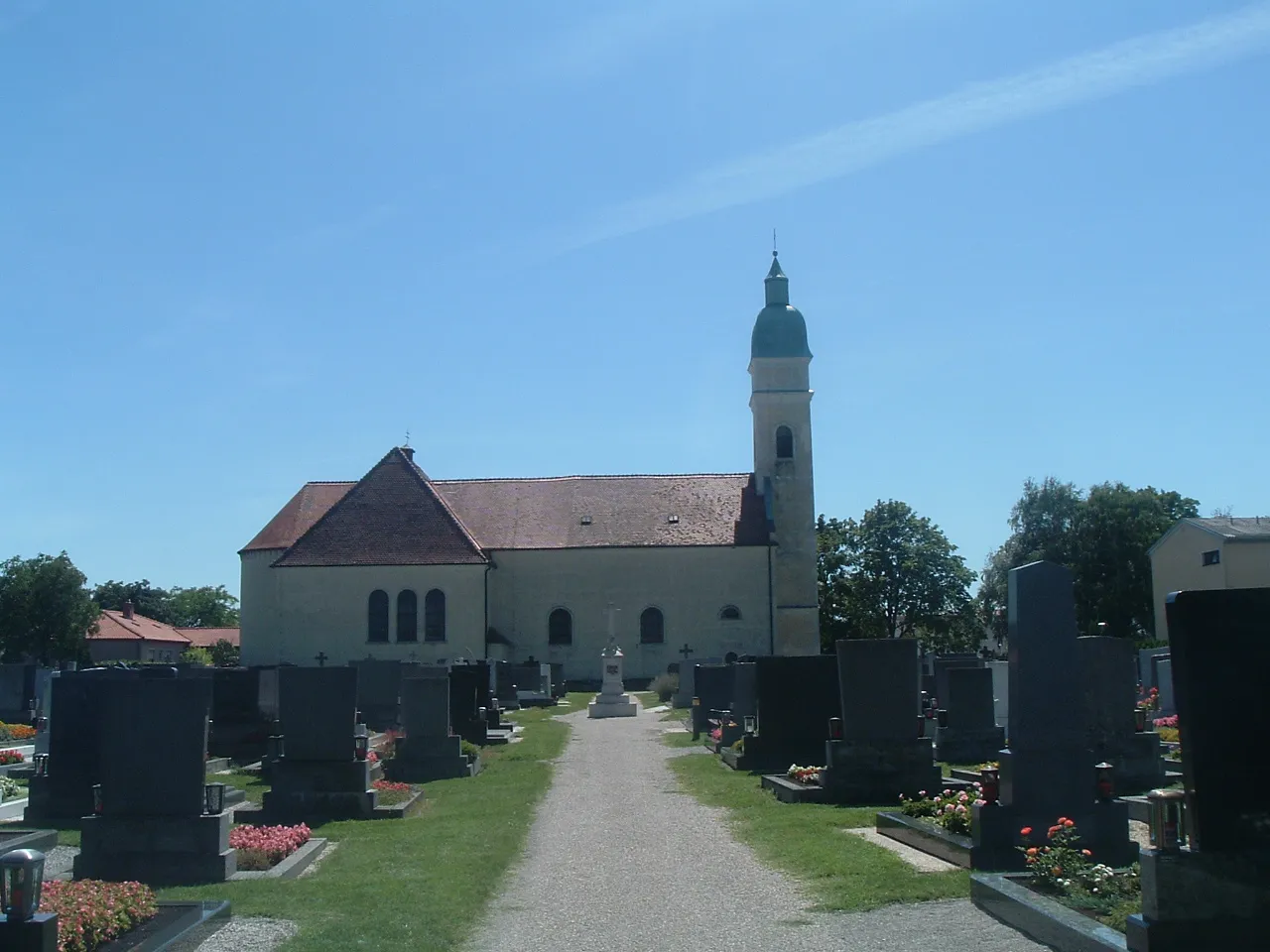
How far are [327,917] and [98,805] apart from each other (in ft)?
9.65

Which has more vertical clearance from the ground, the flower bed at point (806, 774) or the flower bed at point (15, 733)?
the flower bed at point (15, 733)

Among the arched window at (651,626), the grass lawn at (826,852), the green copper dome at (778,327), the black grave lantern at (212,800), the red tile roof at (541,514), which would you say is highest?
the green copper dome at (778,327)

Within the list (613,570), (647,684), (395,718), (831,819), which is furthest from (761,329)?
(831,819)

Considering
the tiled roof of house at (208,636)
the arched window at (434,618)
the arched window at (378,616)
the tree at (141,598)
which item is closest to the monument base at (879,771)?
the arched window at (434,618)

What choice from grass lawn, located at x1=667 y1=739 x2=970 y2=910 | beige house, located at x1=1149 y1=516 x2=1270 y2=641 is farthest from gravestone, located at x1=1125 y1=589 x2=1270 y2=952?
beige house, located at x1=1149 y1=516 x2=1270 y2=641

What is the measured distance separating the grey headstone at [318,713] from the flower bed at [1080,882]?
330 inches

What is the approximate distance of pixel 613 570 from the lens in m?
54.4

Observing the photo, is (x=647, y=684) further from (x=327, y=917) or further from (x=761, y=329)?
(x=327, y=917)

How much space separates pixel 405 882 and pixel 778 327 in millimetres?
48603

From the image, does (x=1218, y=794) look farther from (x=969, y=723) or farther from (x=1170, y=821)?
(x=969, y=723)

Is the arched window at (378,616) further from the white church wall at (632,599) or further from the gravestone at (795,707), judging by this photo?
the gravestone at (795,707)

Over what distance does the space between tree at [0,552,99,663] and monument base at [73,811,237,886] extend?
2664 inches

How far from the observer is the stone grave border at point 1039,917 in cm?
670

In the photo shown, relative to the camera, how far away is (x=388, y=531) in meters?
51.2
